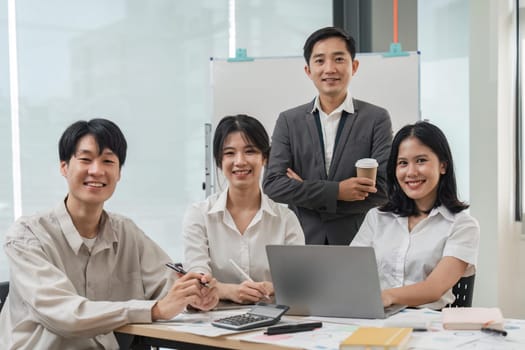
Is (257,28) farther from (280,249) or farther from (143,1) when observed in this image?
(280,249)

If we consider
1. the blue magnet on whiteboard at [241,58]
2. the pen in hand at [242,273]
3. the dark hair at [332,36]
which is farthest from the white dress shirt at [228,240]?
the blue magnet on whiteboard at [241,58]

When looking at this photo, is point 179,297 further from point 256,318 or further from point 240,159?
point 240,159

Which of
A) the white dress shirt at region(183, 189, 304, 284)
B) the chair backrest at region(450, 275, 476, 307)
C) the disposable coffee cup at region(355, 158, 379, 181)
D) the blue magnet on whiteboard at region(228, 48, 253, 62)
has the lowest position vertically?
A: the chair backrest at region(450, 275, 476, 307)

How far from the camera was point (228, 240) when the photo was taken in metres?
2.45

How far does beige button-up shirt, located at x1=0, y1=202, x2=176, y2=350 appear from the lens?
1919mm

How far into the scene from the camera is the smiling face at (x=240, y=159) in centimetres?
244

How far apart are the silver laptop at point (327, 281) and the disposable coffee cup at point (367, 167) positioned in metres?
0.87

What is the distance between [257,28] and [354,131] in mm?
1729

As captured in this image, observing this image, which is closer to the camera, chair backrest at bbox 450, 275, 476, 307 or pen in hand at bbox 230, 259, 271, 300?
pen in hand at bbox 230, 259, 271, 300

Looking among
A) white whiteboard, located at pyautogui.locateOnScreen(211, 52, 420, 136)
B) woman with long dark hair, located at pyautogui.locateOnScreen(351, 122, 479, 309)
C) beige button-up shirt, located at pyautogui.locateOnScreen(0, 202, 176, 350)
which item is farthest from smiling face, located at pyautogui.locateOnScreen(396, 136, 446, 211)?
white whiteboard, located at pyautogui.locateOnScreen(211, 52, 420, 136)

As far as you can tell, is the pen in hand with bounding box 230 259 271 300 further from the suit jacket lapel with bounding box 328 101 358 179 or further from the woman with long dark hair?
the suit jacket lapel with bounding box 328 101 358 179

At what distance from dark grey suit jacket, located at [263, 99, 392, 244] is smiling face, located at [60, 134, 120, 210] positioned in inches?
37.0

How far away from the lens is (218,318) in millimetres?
2016

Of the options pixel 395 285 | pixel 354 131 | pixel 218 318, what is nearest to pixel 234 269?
pixel 218 318
